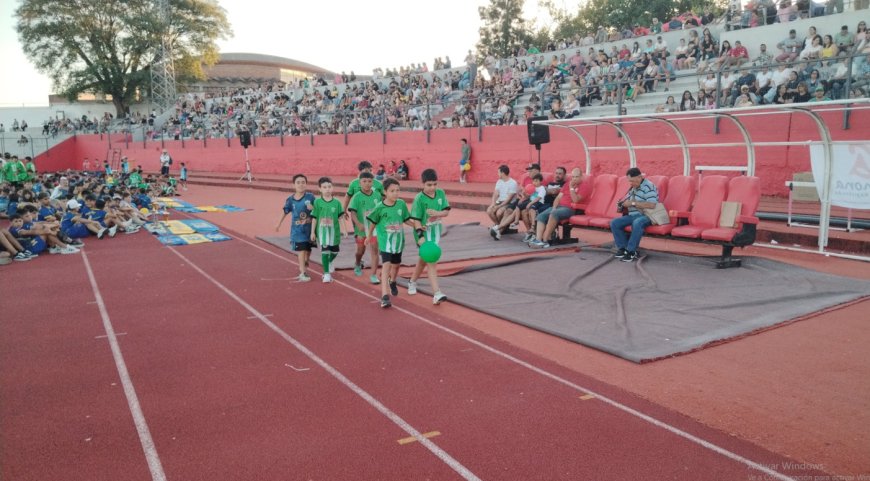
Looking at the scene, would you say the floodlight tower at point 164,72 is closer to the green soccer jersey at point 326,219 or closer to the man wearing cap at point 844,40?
the green soccer jersey at point 326,219

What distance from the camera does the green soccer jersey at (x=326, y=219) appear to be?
29.8 feet

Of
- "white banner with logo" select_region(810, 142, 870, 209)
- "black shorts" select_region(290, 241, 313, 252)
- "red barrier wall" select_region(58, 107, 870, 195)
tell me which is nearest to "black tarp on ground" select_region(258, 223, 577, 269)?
"black shorts" select_region(290, 241, 313, 252)

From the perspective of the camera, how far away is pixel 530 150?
19281 mm

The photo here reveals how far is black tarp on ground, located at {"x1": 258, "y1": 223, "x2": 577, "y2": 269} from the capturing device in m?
10.7

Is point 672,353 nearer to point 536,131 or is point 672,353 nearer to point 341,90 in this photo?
point 536,131

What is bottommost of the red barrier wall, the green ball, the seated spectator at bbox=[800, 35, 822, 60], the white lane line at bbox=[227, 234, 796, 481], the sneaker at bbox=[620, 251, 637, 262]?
the white lane line at bbox=[227, 234, 796, 481]

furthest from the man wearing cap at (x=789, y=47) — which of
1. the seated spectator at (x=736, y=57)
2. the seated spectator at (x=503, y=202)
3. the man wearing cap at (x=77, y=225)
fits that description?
the man wearing cap at (x=77, y=225)

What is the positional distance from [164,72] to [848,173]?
2214 inches

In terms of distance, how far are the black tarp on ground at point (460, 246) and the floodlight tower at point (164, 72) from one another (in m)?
47.5

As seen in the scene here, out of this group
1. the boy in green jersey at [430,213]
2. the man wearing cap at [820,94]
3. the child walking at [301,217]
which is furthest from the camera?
the man wearing cap at [820,94]

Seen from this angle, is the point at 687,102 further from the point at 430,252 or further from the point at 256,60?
the point at 256,60

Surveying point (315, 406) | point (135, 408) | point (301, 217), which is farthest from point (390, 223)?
point (135, 408)

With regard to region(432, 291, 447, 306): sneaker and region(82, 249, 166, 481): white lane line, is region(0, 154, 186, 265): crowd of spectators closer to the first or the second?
region(82, 249, 166, 481): white lane line

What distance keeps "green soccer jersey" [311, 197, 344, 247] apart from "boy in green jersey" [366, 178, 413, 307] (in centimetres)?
138
